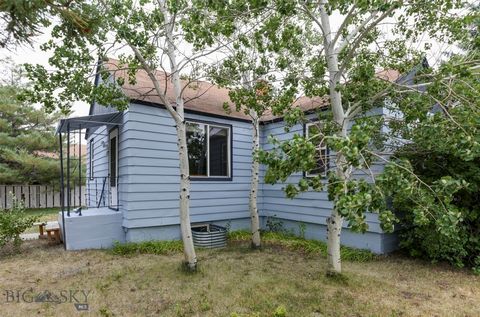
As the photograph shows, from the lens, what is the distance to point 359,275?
175 inches

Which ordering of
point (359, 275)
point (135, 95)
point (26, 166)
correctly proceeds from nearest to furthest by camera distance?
point (359, 275) → point (135, 95) → point (26, 166)

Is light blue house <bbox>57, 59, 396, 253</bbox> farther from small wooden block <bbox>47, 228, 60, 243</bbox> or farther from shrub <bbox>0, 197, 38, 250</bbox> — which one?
shrub <bbox>0, 197, 38, 250</bbox>

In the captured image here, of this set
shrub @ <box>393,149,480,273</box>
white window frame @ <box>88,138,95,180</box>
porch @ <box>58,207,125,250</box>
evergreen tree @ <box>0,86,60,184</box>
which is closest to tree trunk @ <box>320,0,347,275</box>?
shrub @ <box>393,149,480,273</box>

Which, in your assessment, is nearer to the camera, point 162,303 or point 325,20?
point 162,303

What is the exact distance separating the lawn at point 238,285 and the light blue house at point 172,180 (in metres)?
0.61

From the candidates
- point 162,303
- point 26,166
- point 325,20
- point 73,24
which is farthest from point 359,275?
point 26,166

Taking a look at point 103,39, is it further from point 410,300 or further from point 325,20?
point 410,300

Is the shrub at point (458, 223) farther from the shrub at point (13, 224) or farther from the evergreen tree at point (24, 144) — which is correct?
the evergreen tree at point (24, 144)

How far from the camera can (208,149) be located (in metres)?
6.94

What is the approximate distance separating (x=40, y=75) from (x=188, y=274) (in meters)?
3.60

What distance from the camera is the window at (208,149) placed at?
22.2ft

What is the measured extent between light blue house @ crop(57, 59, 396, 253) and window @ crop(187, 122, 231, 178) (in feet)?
0.08

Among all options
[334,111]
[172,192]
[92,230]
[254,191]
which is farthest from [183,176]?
[92,230]

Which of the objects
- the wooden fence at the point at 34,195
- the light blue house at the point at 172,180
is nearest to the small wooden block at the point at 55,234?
the light blue house at the point at 172,180
